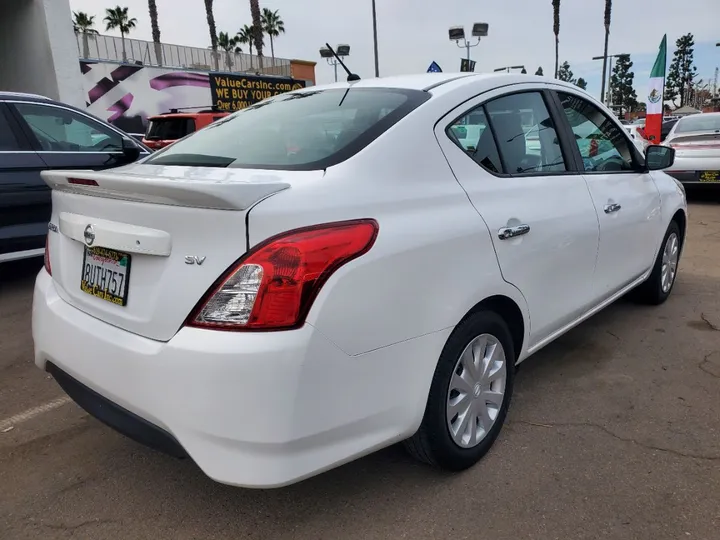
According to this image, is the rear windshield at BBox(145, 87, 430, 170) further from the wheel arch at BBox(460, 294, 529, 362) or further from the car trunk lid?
the wheel arch at BBox(460, 294, 529, 362)

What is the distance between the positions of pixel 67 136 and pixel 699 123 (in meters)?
10.1

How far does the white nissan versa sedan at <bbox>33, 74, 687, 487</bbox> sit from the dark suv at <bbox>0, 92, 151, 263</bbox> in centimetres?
289

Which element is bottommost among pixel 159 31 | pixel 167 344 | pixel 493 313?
pixel 493 313

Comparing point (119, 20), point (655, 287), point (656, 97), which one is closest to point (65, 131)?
point (655, 287)

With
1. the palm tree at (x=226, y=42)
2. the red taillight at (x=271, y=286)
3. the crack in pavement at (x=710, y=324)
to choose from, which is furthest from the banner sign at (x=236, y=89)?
the palm tree at (x=226, y=42)

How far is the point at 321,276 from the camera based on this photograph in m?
1.77

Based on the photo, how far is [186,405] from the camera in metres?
1.78

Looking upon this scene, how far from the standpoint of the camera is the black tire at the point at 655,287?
4.34 m

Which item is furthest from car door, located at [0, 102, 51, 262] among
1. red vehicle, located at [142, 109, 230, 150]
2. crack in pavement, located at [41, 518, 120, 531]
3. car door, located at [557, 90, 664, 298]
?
red vehicle, located at [142, 109, 230, 150]

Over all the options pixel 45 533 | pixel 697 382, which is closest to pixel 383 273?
pixel 45 533

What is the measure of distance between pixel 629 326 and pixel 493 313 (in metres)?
Result: 2.19

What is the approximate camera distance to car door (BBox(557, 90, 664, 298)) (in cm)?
329

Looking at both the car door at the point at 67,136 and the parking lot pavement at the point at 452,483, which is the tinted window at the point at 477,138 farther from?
the car door at the point at 67,136

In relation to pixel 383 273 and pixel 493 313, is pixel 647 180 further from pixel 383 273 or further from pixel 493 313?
pixel 383 273
